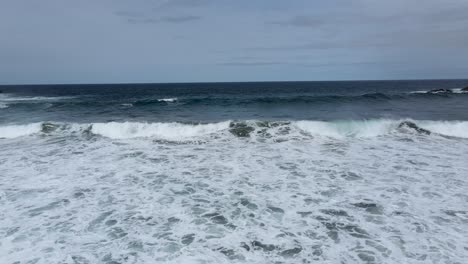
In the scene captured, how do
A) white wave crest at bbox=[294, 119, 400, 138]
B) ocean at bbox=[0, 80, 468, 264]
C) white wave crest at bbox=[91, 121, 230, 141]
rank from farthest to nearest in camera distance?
white wave crest at bbox=[91, 121, 230, 141] → white wave crest at bbox=[294, 119, 400, 138] → ocean at bbox=[0, 80, 468, 264]

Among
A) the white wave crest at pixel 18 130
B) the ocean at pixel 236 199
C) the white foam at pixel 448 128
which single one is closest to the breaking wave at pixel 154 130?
the ocean at pixel 236 199

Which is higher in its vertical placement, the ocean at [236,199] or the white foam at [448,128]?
the white foam at [448,128]

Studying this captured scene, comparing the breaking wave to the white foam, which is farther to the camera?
the breaking wave

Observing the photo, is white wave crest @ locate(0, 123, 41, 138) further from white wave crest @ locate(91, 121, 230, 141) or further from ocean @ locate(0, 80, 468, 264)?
white wave crest @ locate(91, 121, 230, 141)

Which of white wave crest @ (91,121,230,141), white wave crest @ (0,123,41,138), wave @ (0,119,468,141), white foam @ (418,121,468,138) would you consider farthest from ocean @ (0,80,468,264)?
white wave crest @ (0,123,41,138)

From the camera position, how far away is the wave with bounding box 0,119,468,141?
13188 mm

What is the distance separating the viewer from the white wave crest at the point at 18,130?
1380 centimetres

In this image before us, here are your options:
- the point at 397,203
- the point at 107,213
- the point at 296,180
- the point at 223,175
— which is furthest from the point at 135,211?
the point at 397,203

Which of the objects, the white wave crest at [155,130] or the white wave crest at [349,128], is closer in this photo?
the white wave crest at [349,128]

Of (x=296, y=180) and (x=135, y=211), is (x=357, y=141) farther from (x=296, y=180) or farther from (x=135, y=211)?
(x=135, y=211)

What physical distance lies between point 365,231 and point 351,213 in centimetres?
69

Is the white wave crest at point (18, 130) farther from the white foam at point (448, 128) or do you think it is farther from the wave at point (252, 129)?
the white foam at point (448, 128)

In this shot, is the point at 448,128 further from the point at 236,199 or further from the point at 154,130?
the point at 154,130

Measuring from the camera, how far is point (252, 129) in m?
14.0
